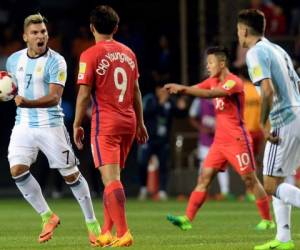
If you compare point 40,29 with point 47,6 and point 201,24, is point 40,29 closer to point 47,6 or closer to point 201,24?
point 201,24

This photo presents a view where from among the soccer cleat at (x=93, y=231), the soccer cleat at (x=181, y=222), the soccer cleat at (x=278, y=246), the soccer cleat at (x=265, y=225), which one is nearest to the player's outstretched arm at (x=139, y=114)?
the soccer cleat at (x=93, y=231)

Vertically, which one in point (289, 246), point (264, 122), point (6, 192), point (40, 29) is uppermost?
point (40, 29)

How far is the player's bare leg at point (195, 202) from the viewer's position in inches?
599

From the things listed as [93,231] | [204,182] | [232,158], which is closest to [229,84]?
[232,158]

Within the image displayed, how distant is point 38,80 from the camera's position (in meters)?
13.1

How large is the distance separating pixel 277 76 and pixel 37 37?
2872 mm

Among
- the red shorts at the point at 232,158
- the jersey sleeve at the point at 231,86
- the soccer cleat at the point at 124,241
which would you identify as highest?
the jersey sleeve at the point at 231,86

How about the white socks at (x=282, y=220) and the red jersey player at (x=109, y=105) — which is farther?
the red jersey player at (x=109, y=105)

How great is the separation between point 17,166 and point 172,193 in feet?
43.3

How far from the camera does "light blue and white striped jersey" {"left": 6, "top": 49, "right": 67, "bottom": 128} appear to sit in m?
13.1

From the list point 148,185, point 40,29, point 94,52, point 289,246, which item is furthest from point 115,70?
point 148,185

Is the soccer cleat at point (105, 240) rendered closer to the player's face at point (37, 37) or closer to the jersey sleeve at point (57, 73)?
the jersey sleeve at point (57, 73)

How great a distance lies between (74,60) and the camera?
2725cm

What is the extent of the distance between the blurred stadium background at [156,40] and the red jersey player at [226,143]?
9.22 metres
